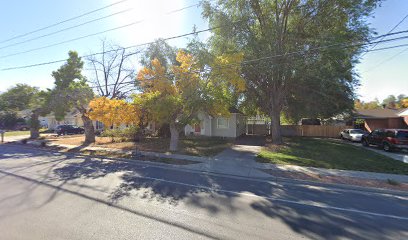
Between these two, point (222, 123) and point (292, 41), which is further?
point (222, 123)

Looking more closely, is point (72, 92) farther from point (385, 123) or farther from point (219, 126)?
point (385, 123)

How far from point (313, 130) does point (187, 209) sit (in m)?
30.8

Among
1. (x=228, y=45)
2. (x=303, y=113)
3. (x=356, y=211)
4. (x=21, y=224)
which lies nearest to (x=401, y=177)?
(x=356, y=211)

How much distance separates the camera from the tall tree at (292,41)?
16.8 metres

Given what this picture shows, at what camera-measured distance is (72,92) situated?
69.6 feet

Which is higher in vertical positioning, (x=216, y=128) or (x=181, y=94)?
(x=181, y=94)

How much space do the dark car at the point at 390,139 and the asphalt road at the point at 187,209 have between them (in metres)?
11.9

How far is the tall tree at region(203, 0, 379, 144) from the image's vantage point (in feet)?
55.2

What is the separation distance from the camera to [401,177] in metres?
9.89

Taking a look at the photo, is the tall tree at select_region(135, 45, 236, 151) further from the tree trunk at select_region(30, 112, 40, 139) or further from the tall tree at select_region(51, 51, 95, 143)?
the tree trunk at select_region(30, 112, 40, 139)

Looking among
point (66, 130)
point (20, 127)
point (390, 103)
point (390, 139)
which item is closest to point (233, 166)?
point (390, 139)

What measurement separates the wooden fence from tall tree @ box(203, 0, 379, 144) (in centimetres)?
1046

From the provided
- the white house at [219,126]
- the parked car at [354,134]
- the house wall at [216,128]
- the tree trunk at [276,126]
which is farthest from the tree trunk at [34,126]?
the parked car at [354,134]

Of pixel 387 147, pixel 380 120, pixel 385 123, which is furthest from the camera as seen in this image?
pixel 380 120
